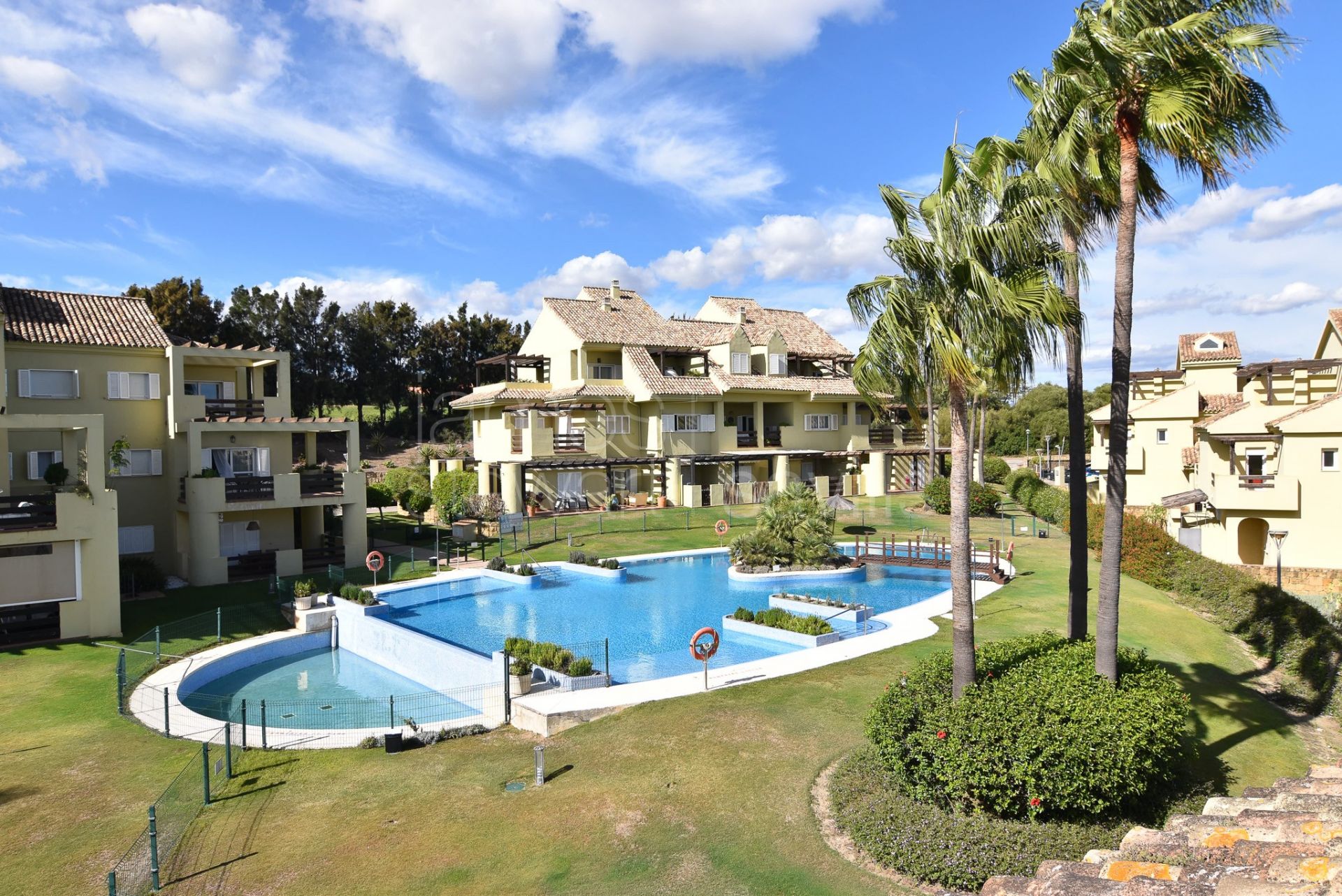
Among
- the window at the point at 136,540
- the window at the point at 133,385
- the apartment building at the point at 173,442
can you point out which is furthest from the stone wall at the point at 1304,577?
the window at the point at 133,385

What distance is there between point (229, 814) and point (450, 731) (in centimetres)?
426

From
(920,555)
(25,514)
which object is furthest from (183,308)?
(920,555)

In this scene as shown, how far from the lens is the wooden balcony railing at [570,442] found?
4553 cm

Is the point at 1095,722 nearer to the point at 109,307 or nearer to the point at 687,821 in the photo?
the point at 687,821

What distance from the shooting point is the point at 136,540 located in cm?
3023

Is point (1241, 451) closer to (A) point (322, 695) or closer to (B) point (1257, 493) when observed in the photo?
(B) point (1257, 493)

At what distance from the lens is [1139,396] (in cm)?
4197

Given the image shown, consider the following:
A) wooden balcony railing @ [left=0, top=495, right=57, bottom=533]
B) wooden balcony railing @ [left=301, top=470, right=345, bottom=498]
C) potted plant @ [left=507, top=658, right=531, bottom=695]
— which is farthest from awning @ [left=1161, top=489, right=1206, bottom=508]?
wooden balcony railing @ [left=0, top=495, right=57, bottom=533]

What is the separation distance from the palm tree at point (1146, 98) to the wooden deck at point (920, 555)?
18.0 m

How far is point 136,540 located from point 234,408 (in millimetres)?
5932

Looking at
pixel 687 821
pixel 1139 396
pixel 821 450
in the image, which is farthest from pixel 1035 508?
pixel 687 821

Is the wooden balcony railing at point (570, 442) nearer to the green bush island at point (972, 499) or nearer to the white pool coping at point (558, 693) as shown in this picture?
the green bush island at point (972, 499)

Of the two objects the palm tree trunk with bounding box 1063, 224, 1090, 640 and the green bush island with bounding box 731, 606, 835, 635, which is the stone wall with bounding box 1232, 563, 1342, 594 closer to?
the green bush island with bounding box 731, 606, 835, 635

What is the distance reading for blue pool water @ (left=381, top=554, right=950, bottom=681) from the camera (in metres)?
22.2
